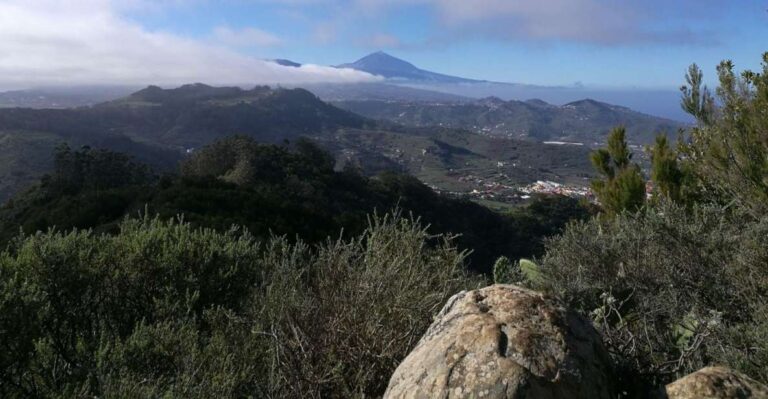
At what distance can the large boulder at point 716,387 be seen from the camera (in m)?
2.19

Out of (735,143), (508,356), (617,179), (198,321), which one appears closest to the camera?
(508,356)

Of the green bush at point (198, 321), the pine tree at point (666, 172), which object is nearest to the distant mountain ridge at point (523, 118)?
the pine tree at point (666, 172)

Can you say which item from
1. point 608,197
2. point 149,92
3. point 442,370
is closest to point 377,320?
point 442,370

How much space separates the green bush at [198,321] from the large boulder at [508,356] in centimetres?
66

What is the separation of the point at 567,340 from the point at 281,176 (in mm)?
27050

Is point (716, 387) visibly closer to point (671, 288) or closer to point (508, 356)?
point (508, 356)

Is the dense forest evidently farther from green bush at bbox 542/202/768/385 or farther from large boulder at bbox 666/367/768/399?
large boulder at bbox 666/367/768/399

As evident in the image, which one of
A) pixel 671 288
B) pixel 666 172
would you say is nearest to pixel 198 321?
pixel 671 288

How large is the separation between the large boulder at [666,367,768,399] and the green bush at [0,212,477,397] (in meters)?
Answer: 1.44

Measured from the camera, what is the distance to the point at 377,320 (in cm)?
321

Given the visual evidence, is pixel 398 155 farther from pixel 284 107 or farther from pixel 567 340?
pixel 567 340

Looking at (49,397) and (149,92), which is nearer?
(49,397)

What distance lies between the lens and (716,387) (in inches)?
87.1

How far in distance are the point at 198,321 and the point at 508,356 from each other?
9.58 ft
